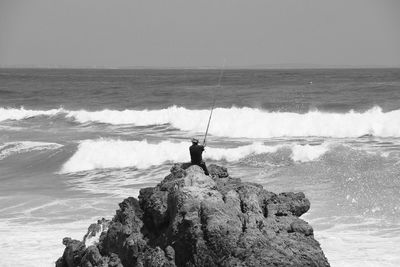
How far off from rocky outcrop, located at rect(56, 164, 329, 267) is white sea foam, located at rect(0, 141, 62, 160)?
14.6 meters

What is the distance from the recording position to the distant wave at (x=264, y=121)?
25.2 m

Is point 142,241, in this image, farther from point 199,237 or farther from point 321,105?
point 321,105

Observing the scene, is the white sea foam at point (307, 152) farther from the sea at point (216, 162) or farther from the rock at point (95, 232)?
the rock at point (95, 232)

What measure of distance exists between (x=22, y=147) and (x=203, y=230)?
1756cm

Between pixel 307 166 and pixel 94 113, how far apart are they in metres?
20.1

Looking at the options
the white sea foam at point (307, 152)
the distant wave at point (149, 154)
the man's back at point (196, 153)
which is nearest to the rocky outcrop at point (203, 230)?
the man's back at point (196, 153)

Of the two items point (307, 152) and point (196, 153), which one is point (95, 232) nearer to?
point (196, 153)

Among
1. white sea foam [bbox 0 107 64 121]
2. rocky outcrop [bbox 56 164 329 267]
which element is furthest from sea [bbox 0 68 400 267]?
rocky outcrop [bbox 56 164 329 267]

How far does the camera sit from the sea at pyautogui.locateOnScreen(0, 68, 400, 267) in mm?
11102

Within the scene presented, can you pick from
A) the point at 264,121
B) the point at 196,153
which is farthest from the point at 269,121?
the point at 196,153

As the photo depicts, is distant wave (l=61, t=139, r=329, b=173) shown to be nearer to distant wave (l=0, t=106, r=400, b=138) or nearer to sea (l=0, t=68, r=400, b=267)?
sea (l=0, t=68, r=400, b=267)

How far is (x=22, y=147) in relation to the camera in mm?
22656

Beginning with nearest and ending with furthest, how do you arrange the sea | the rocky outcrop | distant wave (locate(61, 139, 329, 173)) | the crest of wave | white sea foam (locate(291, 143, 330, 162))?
1. the rocky outcrop
2. the sea
3. white sea foam (locate(291, 143, 330, 162))
4. distant wave (locate(61, 139, 329, 173))
5. the crest of wave

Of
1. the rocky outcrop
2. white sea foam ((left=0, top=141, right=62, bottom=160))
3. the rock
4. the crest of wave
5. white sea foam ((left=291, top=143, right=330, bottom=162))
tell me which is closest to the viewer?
the rocky outcrop
